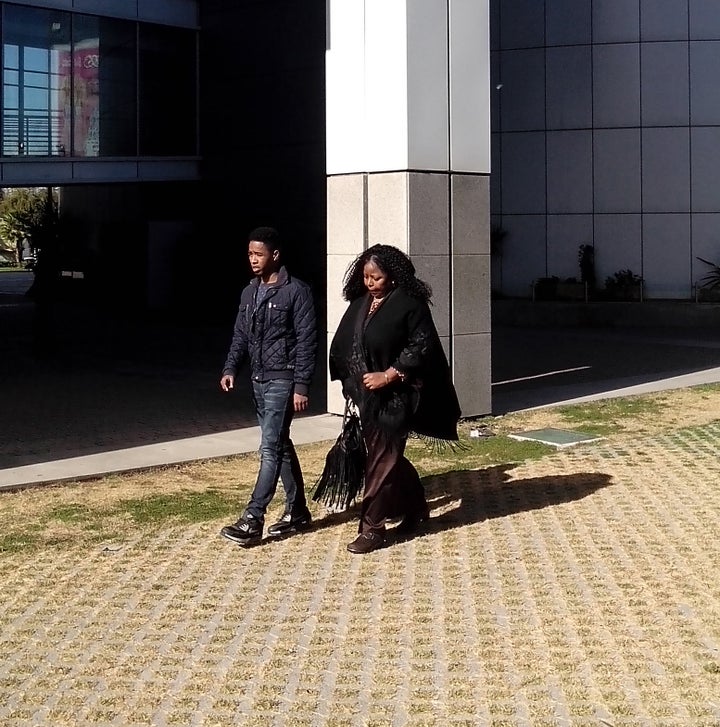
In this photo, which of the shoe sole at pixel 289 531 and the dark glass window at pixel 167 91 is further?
the dark glass window at pixel 167 91

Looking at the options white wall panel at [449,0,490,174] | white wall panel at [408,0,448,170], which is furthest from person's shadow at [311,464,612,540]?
white wall panel at [449,0,490,174]

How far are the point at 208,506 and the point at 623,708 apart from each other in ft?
14.6

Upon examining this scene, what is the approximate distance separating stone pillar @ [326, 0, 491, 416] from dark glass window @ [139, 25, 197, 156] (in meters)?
17.3

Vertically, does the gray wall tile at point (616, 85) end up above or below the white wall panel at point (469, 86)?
above

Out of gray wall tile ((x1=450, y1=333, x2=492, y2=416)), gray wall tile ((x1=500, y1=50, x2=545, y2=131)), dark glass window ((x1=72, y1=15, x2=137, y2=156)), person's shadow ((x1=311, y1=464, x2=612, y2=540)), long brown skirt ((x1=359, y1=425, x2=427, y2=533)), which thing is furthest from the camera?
gray wall tile ((x1=500, y1=50, x2=545, y2=131))

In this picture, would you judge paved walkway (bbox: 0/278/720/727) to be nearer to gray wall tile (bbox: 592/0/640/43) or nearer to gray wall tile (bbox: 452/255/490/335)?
gray wall tile (bbox: 452/255/490/335)

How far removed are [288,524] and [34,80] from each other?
21176 millimetres

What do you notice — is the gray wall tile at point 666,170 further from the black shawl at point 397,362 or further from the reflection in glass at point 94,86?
the black shawl at point 397,362

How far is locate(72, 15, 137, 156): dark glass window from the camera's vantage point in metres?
27.4

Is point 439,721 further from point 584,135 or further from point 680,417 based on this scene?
point 584,135

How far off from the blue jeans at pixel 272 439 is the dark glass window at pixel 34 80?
1972 cm

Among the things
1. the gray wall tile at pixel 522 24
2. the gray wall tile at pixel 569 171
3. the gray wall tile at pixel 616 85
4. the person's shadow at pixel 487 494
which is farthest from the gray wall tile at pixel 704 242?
the person's shadow at pixel 487 494

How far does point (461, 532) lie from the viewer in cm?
819

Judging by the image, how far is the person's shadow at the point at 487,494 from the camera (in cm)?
857
